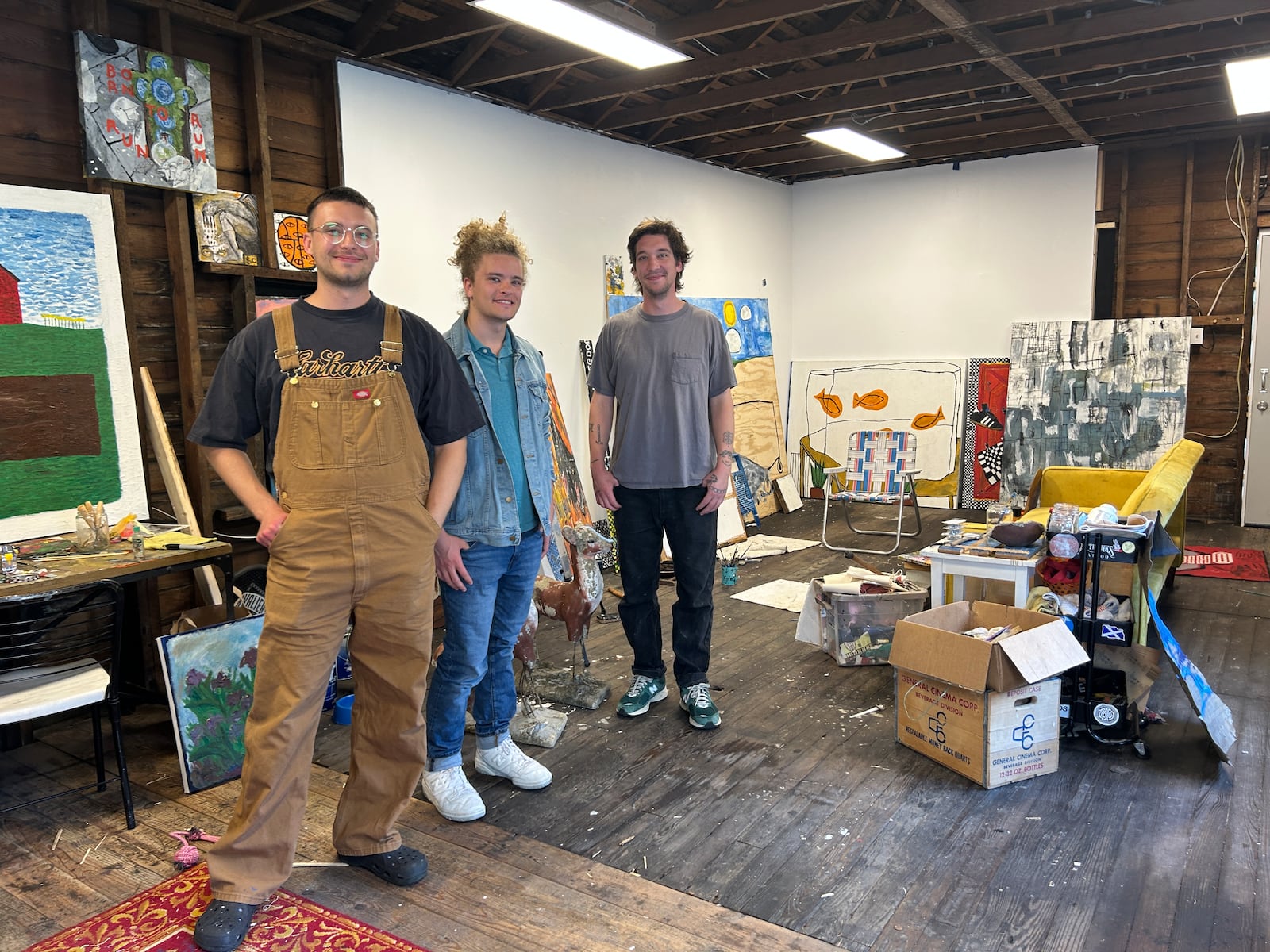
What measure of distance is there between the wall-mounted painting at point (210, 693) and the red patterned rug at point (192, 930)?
2.12 feet

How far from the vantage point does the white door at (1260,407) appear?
22.3ft

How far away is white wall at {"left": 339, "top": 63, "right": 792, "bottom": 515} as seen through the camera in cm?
478

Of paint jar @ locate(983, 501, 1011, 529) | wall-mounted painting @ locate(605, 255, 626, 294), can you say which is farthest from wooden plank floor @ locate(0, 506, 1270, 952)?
wall-mounted painting @ locate(605, 255, 626, 294)

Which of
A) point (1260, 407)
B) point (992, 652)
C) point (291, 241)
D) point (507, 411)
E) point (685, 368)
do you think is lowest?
point (992, 652)

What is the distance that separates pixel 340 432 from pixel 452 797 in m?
1.20

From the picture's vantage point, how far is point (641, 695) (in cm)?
345

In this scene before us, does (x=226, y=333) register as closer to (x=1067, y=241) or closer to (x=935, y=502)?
(x=935, y=502)

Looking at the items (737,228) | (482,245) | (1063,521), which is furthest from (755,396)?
(482,245)

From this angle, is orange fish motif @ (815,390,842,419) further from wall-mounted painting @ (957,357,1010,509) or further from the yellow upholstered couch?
the yellow upholstered couch

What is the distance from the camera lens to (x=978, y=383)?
776cm

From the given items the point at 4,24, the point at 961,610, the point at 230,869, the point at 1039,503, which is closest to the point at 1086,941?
the point at 961,610

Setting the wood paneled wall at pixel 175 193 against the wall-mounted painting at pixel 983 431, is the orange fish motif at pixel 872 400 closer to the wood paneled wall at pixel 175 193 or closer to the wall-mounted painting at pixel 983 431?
the wall-mounted painting at pixel 983 431

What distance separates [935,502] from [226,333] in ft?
19.6

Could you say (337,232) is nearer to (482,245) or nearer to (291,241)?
(482,245)
